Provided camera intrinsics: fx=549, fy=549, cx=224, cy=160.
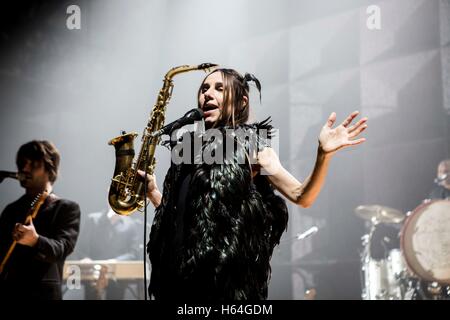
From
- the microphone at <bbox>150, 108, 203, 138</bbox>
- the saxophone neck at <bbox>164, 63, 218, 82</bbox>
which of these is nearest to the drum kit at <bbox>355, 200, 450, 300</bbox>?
the saxophone neck at <bbox>164, 63, 218, 82</bbox>

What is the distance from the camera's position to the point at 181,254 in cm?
184

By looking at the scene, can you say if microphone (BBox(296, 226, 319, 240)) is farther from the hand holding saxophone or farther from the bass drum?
the hand holding saxophone

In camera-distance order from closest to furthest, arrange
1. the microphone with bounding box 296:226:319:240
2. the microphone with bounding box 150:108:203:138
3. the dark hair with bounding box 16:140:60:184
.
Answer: the microphone with bounding box 150:108:203:138 → the dark hair with bounding box 16:140:60:184 → the microphone with bounding box 296:226:319:240

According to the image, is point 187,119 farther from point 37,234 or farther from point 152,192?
point 37,234

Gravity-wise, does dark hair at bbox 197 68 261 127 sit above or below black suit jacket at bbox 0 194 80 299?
above

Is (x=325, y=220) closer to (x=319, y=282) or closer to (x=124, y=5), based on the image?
(x=319, y=282)

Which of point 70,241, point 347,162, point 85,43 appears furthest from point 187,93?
point 70,241

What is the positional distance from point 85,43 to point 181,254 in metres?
4.12

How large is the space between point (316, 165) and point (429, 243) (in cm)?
289

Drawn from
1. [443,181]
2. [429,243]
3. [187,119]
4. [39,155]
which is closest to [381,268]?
[429,243]

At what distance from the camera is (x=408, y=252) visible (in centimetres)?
441

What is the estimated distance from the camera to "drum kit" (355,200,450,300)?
14.2 feet

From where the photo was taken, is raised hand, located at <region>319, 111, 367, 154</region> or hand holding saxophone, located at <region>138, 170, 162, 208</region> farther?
hand holding saxophone, located at <region>138, 170, 162, 208</region>

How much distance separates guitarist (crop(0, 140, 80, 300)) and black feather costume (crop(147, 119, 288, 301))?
1.18 meters
